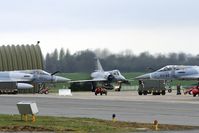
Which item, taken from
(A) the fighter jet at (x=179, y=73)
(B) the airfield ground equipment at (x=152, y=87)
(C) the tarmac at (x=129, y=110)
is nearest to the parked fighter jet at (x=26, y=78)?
(A) the fighter jet at (x=179, y=73)

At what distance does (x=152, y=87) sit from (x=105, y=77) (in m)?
36.8

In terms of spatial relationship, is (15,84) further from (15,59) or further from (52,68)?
(52,68)

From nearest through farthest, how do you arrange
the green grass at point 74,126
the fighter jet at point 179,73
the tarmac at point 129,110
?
the green grass at point 74,126 < the tarmac at point 129,110 < the fighter jet at point 179,73

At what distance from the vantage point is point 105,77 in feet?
371

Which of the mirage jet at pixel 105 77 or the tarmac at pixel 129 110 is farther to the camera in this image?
the mirage jet at pixel 105 77

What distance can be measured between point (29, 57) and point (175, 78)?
32608 millimetres

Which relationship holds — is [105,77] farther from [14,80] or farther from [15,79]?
[14,80]

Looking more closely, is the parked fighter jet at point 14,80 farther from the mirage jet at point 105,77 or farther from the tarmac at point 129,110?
the tarmac at point 129,110

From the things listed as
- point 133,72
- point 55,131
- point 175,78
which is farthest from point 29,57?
point 55,131

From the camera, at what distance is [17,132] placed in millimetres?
21156

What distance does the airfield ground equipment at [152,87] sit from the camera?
75625 mm

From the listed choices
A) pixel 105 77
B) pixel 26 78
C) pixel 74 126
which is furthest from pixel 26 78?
pixel 74 126

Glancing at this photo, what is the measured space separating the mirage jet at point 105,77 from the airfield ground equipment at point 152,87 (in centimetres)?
3146

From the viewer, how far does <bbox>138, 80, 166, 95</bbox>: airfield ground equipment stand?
7562 centimetres
